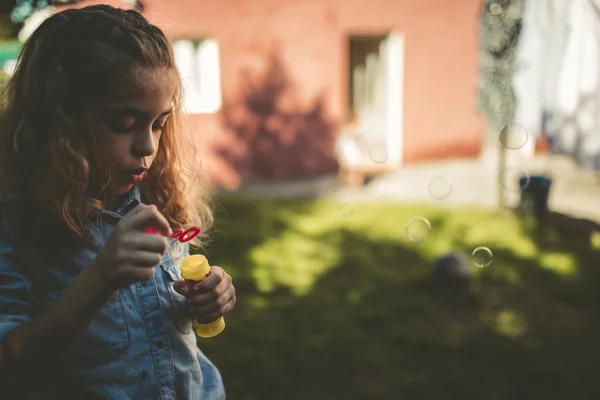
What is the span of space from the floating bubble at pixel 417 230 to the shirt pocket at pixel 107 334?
4.18 meters

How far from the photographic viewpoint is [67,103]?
909mm

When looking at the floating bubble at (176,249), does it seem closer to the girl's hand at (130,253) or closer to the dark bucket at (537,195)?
the girl's hand at (130,253)

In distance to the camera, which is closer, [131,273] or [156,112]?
[131,273]

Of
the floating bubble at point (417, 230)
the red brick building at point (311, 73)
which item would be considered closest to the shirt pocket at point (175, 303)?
the floating bubble at point (417, 230)

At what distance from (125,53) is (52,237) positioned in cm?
35

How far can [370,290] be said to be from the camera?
387cm

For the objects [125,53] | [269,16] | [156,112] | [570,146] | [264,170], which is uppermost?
[269,16]

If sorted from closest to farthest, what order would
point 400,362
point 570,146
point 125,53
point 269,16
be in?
point 125,53
point 400,362
point 570,146
point 269,16

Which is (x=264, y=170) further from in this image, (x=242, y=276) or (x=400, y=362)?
(x=400, y=362)

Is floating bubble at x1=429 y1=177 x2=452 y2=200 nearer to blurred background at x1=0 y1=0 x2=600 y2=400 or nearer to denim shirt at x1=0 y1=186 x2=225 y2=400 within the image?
blurred background at x1=0 y1=0 x2=600 y2=400

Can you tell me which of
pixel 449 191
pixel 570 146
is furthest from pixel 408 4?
pixel 570 146

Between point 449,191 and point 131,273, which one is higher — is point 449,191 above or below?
below

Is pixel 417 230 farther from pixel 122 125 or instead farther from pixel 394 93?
pixel 122 125

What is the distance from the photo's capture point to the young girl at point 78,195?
83 cm
